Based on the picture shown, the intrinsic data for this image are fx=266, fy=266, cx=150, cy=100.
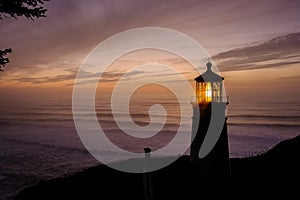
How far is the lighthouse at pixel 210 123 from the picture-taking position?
36.6 feet

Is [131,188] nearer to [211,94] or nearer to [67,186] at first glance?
[67,186]

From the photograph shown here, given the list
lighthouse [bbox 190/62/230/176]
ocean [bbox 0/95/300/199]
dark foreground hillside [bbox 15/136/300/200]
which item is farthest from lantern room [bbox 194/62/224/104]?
ocean [bbox 0/95/300/199]

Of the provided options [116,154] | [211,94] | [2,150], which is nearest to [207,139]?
[211,94]

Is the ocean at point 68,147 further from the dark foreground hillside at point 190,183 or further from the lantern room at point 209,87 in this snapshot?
the lantern room at point 209,87

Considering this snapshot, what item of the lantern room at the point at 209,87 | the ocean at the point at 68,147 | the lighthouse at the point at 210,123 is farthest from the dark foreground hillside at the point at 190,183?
the ocean at the point at 68,147

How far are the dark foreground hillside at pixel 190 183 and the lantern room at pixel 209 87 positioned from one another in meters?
3.05

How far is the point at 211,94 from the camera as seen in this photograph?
1140 cm

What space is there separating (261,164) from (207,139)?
493cm

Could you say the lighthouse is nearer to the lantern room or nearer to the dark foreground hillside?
the lantern room

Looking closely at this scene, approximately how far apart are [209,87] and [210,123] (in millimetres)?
1544

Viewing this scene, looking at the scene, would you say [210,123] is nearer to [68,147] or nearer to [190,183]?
[190,183]

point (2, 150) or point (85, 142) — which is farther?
point (85, 142)

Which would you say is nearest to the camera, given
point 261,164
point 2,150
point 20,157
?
point 261,164

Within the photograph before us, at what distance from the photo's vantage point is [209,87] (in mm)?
11445
